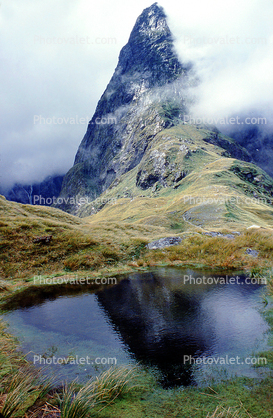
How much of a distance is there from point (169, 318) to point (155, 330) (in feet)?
4.58

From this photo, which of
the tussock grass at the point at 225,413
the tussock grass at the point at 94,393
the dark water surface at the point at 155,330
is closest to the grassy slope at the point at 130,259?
the tussock grass at the point at 225,413

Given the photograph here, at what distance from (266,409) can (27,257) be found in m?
21.9

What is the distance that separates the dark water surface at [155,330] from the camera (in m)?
8.26

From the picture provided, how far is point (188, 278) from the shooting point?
19391 mm

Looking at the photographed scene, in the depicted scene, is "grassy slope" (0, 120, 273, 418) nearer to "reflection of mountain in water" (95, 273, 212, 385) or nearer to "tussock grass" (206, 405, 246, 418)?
"tussock grass" (206, 405, 246, 418)

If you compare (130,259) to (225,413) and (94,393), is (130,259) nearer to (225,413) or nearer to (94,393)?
(94,393)

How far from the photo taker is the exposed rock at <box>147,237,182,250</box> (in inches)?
1156

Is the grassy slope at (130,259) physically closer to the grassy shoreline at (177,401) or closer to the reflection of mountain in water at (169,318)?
the grassy shoreline at (177,401)

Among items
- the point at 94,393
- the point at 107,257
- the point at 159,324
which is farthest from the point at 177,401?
the point at 107,257

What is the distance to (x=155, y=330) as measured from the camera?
1062 cm

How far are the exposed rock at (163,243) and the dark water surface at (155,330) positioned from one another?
499 inches

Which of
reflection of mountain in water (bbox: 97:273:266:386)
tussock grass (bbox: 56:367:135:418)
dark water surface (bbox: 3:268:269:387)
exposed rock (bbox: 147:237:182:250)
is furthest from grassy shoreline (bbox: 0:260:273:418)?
exposed rock (bbox: 147:237:182:250)

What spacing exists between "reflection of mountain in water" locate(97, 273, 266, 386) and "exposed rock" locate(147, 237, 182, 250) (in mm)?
10570

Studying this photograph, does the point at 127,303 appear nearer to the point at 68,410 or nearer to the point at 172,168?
the point at 68,410
